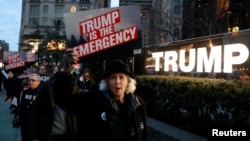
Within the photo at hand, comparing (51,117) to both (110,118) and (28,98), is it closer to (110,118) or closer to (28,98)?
(110,118)

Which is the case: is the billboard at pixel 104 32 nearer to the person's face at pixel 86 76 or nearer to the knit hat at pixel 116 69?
the person's face at pixel 86 76

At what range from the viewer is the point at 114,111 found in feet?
10.5

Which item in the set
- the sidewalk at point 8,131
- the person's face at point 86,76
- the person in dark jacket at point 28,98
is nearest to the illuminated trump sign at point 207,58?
the person's face at point 86,76

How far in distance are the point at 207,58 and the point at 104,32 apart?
2.19m

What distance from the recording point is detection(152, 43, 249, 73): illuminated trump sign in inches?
247

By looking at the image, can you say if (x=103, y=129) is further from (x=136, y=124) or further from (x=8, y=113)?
(x=8, y=113)

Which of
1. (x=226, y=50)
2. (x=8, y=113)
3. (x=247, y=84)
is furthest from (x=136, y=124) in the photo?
(x=8, y=113)

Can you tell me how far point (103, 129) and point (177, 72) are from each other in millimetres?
5314

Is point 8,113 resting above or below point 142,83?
below

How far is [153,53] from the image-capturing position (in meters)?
9.62

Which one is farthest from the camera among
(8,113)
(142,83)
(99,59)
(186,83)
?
(8,113)

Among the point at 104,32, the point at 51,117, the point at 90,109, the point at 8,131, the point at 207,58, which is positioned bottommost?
the point at 8,131

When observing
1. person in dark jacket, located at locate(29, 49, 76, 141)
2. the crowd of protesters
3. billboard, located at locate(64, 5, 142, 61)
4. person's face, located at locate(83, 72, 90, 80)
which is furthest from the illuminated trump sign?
person in dark jacket, located at locate(29, 49, 76, 141)

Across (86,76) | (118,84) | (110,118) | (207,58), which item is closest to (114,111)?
(110,118)
